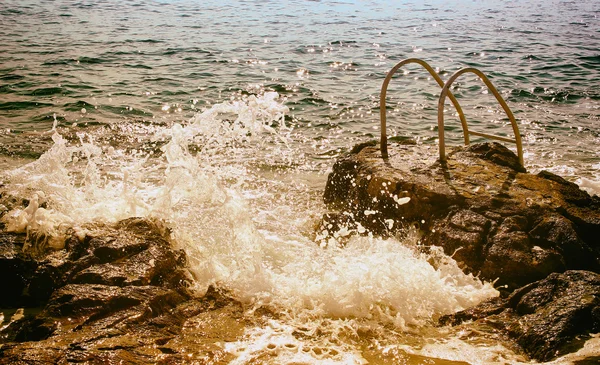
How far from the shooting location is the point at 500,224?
15.1 ft

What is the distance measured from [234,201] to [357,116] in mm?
5470

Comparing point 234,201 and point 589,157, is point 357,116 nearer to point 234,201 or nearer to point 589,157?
point 589,157

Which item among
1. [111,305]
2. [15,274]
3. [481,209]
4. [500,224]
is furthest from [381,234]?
[15,274]

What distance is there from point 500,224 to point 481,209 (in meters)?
0.25

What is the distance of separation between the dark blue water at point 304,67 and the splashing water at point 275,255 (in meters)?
2.45

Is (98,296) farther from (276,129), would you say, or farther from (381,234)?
(276,129)

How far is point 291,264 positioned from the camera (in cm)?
482

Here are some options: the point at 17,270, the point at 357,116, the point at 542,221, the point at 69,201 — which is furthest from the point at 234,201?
the point at 357,116

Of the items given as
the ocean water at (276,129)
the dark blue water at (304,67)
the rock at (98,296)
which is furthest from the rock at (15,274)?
the dark blue water at (304,67)

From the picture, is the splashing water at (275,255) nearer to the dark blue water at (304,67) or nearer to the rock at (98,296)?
the rock at (98,296)

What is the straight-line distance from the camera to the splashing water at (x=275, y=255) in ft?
12.6

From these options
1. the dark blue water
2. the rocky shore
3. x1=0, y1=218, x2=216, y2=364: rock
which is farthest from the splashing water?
the dark blue water

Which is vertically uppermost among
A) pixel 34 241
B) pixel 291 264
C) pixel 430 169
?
pixel 430 169

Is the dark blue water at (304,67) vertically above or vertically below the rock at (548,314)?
above
